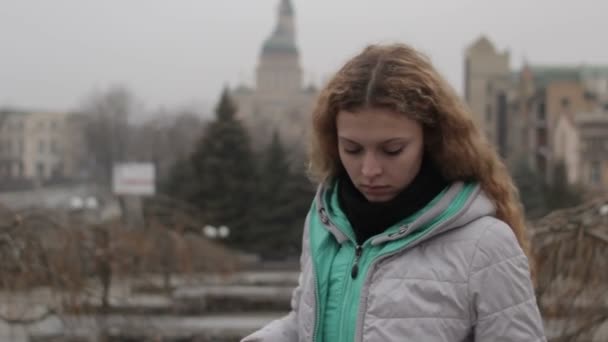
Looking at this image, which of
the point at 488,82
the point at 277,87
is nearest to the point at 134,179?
the point at 488,82

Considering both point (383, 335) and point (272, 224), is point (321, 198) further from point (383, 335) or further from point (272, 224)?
point (272, 224)

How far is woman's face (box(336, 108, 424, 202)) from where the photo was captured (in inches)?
73.7

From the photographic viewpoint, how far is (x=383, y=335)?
1.81 meters

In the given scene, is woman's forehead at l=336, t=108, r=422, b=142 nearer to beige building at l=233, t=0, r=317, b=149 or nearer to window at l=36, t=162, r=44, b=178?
window at l=36, t=162, r=44, b=178

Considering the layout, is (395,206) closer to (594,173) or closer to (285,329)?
(285,329)

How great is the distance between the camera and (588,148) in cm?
4222

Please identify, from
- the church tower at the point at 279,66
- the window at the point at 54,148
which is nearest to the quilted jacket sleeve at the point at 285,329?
the window at the point at 54,148

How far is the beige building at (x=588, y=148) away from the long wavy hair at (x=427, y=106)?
40.1 m

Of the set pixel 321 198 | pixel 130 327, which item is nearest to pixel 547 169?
pixel 130 327

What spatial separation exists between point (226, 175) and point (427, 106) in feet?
89.4

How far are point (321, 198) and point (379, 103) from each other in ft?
1.21

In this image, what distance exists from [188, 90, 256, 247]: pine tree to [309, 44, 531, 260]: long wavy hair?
2580 centimetres

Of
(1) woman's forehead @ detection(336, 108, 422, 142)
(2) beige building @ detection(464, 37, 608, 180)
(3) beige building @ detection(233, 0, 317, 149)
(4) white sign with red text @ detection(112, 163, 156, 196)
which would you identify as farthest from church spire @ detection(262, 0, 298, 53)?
(1) woman's forehead @ detection(336, 108, 422, 142)

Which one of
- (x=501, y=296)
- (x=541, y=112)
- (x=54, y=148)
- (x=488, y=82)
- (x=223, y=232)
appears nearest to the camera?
(x=501, y=296)
